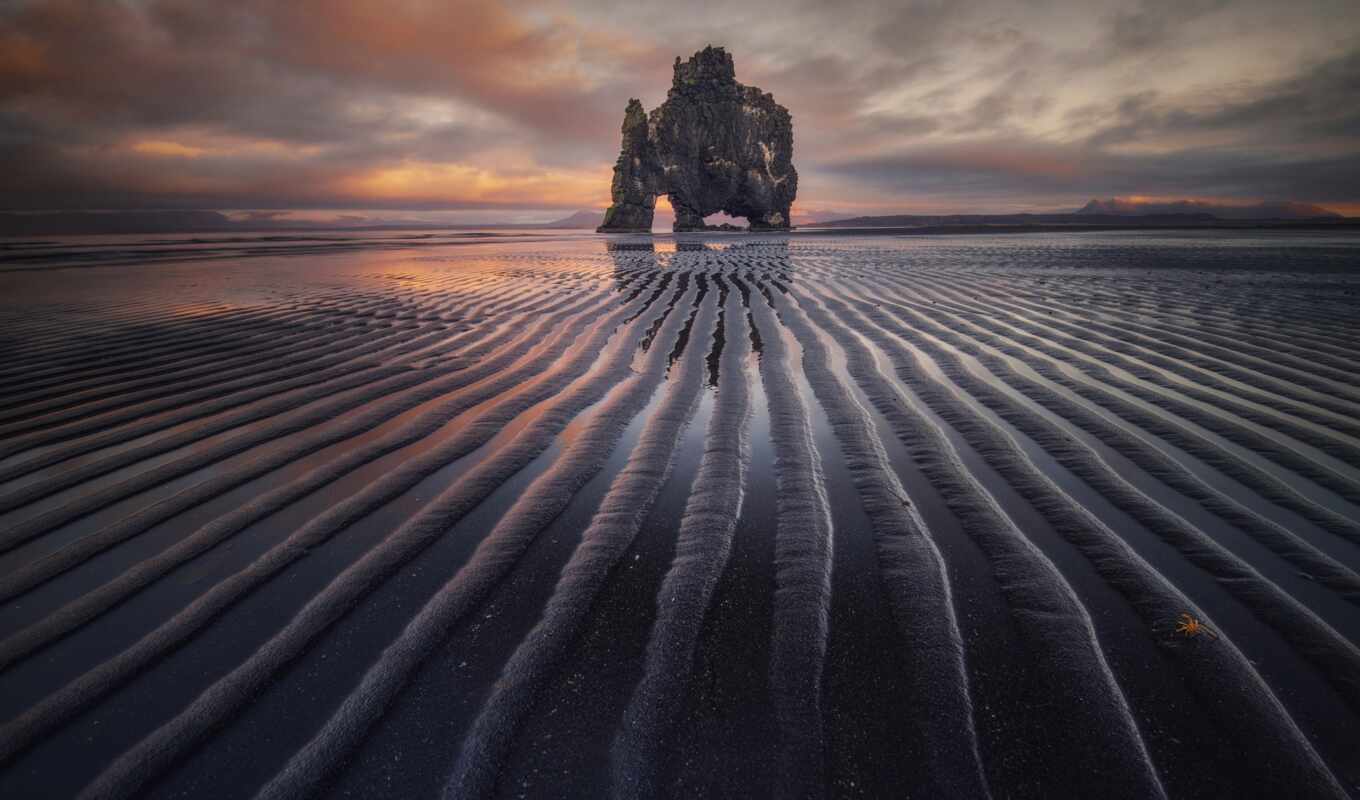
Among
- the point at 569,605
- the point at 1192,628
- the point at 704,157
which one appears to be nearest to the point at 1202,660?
the point at 1192,628

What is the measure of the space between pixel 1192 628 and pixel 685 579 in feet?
6.17

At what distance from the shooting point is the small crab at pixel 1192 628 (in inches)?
78.9

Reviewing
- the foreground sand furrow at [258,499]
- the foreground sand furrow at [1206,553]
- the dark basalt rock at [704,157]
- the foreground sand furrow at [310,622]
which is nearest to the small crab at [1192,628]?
the foreground sand furrow at [1206,553]

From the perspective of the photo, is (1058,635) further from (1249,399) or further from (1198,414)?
(1249,399)

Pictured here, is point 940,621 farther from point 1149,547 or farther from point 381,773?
point 381,773

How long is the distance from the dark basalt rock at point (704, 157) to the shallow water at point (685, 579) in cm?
9527

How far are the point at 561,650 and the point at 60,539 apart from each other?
281 cm

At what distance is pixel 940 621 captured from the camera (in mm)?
2143

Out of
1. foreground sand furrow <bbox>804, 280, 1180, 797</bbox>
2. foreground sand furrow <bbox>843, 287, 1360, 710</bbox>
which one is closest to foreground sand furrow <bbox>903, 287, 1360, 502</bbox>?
foreground sand furrow <bbox>843, 287, 1360, 710</bbox>

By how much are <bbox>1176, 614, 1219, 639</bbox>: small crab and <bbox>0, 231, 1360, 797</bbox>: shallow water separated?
1 cm

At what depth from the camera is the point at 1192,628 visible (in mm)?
2023

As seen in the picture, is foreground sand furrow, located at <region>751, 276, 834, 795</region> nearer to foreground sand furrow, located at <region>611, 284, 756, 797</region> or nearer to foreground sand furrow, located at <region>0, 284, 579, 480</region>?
foreground sand furrow, located at <region>611, 284, 756, 797</region>

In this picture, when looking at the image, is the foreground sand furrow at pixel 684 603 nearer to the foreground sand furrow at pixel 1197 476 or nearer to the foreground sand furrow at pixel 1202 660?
the foreground sand furrow at pixel 1202 660

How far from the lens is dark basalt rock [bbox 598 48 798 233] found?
99.1 meters
